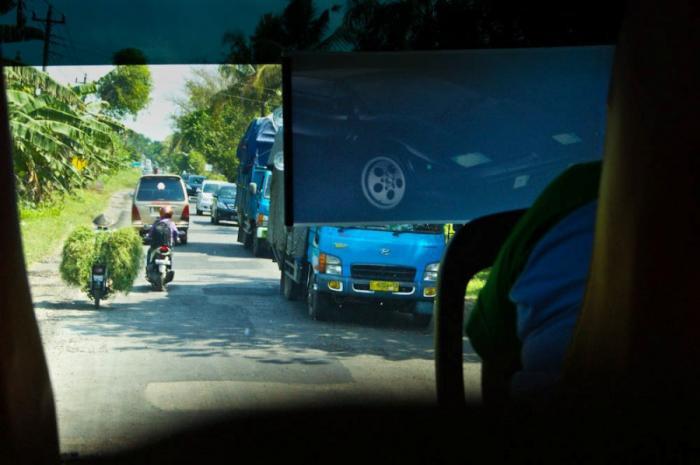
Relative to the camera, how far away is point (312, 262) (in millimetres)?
15945

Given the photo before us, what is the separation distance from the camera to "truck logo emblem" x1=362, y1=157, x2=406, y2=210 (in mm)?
4824

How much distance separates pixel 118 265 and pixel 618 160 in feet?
44.5

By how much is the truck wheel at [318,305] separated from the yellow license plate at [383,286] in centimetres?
70

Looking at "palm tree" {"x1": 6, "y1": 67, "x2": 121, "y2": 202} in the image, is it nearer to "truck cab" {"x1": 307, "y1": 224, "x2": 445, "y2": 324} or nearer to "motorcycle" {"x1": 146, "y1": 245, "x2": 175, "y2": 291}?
"motorcycle" {"x1": 146, "y1": 245, "x2": 175, "y2": 291}

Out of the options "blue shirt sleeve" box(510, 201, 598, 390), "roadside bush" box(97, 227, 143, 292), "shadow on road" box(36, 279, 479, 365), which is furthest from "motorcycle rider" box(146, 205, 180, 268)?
"blue shirt sleeve" box(510, 201, 598, 390)

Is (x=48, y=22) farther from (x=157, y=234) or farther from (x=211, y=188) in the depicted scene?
(x=211, y=188)

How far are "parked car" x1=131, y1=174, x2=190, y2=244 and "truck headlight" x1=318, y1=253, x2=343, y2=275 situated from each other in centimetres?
744

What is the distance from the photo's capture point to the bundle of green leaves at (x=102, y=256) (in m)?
14.2

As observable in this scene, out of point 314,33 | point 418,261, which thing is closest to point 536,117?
point 314,33

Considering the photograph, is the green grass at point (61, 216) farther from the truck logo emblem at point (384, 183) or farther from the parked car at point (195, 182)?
the truck logo emblem at point (384, 183)

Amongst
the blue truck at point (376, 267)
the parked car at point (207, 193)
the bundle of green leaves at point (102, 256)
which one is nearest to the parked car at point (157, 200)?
the parked car at point (207, 193)

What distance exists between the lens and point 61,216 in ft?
92.3

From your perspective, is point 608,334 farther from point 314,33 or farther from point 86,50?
point 314,33

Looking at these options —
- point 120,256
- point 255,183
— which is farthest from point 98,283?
point 255,183
